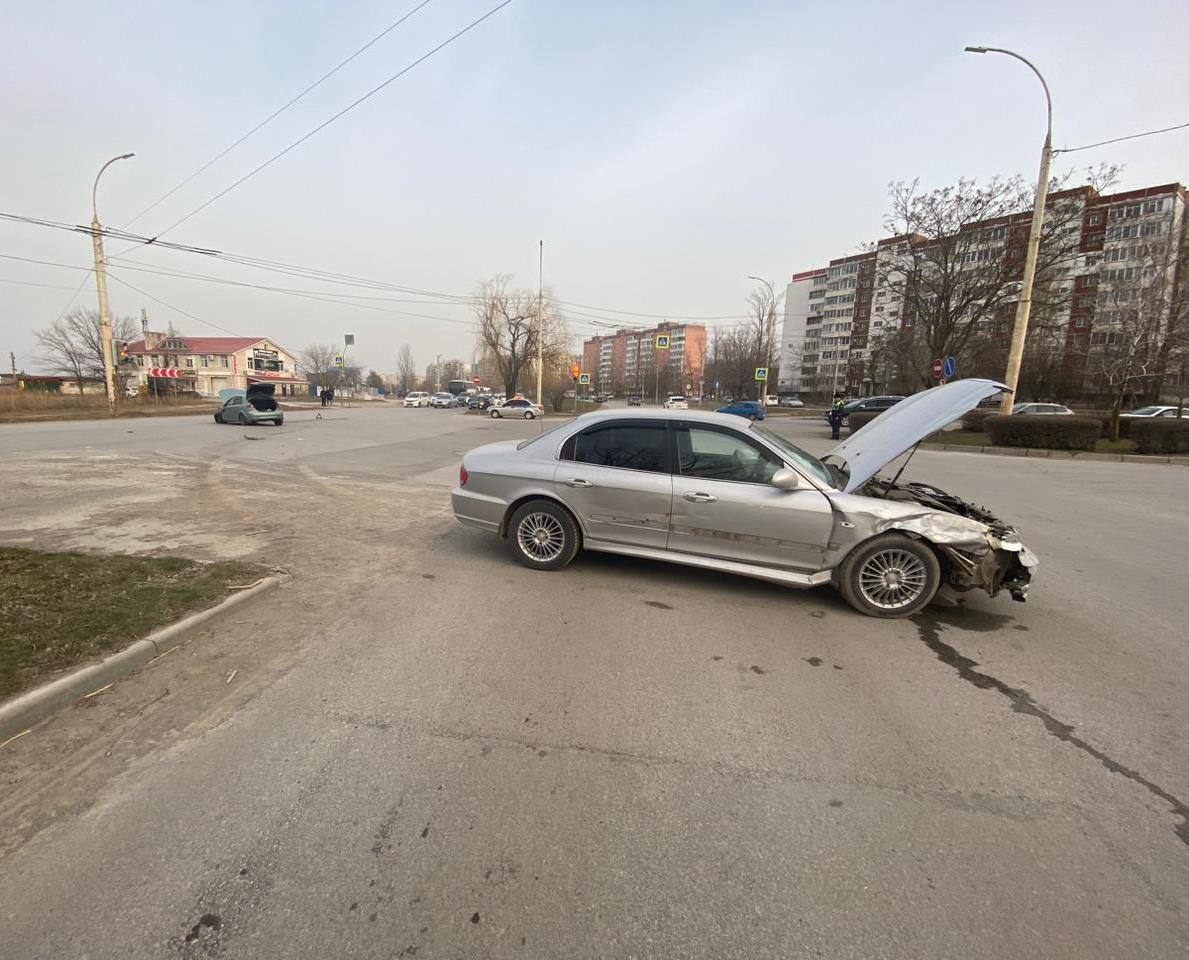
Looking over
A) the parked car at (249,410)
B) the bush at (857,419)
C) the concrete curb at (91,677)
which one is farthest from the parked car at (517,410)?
the concrete curb at (91,677)

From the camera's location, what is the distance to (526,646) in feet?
12.2

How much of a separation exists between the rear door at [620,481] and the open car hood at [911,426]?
1572mm

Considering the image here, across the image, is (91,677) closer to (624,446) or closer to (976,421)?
(624,446)

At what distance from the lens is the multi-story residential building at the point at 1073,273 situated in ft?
78.5

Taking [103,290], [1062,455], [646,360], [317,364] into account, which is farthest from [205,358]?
[1062,455]

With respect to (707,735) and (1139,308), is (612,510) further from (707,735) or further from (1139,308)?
(1139,308)

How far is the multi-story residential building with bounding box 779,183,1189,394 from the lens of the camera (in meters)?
23.9

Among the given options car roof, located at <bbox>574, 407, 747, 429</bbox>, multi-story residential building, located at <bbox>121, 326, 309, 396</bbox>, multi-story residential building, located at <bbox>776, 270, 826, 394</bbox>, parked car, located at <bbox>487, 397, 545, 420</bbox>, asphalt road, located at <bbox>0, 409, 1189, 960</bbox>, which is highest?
multi-story residential building, located at <bbox>776, 270, 826, 394</bbox>

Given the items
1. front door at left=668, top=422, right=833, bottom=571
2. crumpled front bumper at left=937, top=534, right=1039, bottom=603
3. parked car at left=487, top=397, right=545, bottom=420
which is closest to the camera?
crumpled front bumper at left=937, top=534, right=1039, bottom=603

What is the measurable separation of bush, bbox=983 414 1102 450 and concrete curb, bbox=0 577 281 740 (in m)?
22.2

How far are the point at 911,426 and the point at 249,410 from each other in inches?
1079

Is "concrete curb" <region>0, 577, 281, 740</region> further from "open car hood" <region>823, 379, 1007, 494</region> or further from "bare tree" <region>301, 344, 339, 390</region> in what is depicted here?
"bare tree" <region>301, 344, 339, 390</region>

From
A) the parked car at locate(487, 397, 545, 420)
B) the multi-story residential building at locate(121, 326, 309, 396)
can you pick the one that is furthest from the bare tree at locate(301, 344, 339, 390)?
the parked car at locate(487, 397, 545, 420)

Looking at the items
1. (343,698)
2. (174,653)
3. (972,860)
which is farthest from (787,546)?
(174,653)
